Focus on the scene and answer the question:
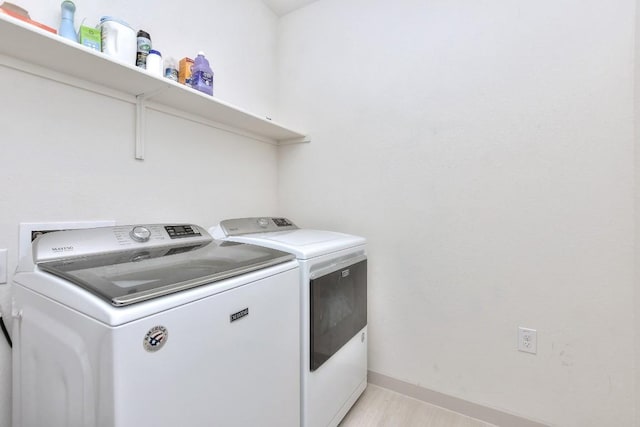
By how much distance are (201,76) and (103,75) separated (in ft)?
1.40

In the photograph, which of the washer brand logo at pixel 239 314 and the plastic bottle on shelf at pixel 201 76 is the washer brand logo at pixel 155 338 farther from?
the plastic bottle on shelf at pixel 201 76

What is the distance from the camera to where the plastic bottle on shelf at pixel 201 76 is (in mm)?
1441

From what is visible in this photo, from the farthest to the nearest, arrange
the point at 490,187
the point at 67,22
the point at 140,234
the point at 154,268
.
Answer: the point at 490,187 → the point at 140,234 → the point at 67,22 → the point at 154,268

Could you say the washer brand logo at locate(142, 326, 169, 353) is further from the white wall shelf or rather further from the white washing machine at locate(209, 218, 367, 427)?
the white wall shelf

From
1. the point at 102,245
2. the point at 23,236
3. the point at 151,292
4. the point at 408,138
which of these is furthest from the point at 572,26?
the point at 23,236

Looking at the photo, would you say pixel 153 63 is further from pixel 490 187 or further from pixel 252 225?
pixel 490 187

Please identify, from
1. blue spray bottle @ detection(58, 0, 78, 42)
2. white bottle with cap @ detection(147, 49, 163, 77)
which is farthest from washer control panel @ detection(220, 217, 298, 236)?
blue spray bottle @ detection(58, 0, 78, 42)

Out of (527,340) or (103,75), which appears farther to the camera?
(527,340)

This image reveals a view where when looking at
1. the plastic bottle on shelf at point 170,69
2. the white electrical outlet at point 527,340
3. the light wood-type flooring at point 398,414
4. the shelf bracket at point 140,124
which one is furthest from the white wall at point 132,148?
the white electrical outlet at point 527,340

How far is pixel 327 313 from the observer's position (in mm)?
1379

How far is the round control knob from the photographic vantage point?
1.16 meters

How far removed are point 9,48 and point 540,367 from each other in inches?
103

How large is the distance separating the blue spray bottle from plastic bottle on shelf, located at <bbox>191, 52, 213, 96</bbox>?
1.54ft

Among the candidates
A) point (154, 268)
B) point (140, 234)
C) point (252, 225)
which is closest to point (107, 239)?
point (140, 234)
